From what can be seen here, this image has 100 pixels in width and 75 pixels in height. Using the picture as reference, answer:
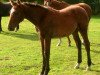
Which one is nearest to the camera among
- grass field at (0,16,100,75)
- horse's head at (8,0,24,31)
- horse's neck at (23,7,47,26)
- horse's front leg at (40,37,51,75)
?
horse's head at (8,0,24,31)

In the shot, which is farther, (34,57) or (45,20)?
(34,57)

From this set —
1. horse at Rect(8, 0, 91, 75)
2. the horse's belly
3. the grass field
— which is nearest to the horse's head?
horse at Rect(8, 0, 91, 75)

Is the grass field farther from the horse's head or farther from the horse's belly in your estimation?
the horse's head

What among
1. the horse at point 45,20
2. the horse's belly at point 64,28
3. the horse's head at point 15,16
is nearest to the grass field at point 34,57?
the horse at point 45,20

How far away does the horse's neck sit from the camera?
7.06 meters

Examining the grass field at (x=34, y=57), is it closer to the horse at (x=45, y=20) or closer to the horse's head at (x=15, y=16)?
the horse at (x=45, y=20)

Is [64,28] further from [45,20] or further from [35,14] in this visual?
[35,14]

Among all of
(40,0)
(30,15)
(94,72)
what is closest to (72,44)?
(94,72)

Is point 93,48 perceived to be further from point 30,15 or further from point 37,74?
point 30,15

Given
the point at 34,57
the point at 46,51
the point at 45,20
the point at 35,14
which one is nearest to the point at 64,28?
the point at 45,20

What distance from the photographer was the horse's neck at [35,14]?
23.2 feet

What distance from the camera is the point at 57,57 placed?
9984 mm

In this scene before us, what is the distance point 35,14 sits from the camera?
23.4 feet

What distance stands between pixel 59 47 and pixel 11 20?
550 centimetres
